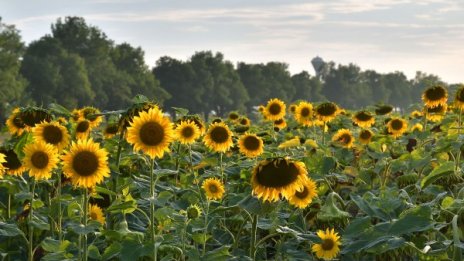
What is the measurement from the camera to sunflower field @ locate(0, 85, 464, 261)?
2.97 m

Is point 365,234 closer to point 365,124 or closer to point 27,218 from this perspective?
point 27,218

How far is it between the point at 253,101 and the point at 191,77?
39.6 feet

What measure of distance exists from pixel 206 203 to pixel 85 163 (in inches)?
34.3

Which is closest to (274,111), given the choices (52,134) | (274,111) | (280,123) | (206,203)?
(274,111)

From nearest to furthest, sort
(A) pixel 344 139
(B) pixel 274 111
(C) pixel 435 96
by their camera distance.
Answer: (A) pixel 344 139
(C) pixel 435 96
(B) pixel 274 111

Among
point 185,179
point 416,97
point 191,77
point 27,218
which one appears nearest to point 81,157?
point 27,218

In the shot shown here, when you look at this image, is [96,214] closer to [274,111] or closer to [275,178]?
[275,178]

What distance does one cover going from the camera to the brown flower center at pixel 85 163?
3.30 metres

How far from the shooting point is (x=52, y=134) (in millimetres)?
3945

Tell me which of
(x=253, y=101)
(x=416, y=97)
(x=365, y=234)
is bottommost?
(x=416, y=97)

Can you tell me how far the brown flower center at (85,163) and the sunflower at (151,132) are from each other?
0.66 feet

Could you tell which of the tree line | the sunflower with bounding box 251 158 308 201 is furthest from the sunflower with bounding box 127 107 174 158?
the tree line

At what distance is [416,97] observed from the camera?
127688 mm

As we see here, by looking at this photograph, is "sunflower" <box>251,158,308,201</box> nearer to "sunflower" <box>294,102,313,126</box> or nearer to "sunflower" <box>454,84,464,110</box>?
"sunflower" <box>454,84,464,110</box>
